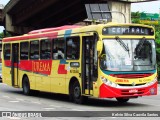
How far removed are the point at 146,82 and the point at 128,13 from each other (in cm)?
2735

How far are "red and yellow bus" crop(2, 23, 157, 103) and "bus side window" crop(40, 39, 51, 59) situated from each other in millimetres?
93

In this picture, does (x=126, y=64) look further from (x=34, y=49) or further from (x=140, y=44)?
(x=34, y=49)

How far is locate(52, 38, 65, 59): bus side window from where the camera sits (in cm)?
1831

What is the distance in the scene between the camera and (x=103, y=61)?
1566 cm

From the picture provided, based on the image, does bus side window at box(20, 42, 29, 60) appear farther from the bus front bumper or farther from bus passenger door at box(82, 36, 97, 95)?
the bus front bumper

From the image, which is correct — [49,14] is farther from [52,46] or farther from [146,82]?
[146,82]

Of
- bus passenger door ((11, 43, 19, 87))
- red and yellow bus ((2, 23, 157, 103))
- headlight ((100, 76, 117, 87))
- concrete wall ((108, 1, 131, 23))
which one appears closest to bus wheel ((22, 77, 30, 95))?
bus passenger door ((11, 43, 19, 87))

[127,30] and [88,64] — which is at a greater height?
[127,30]

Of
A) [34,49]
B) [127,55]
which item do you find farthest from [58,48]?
[127,55]

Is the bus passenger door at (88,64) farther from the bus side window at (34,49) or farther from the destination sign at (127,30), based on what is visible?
the bus side window at (34,49)

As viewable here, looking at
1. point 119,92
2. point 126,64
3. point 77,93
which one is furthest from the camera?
point 77,93

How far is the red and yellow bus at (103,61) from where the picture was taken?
15.6 metres

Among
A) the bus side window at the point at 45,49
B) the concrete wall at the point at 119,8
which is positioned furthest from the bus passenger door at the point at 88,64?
the concrete wall at the point at 119,8

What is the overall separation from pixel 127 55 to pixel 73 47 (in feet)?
7.90
